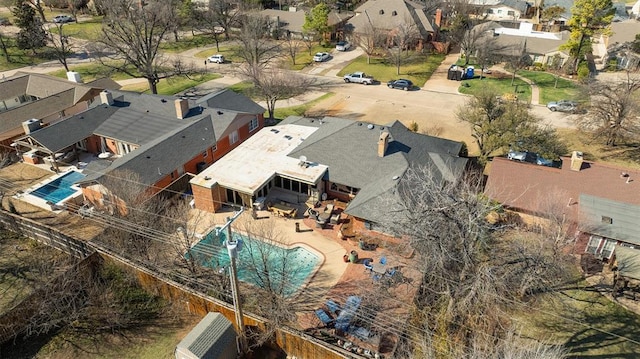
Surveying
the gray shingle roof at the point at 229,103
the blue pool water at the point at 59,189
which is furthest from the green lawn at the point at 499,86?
the blue pool water at the point at 59,189

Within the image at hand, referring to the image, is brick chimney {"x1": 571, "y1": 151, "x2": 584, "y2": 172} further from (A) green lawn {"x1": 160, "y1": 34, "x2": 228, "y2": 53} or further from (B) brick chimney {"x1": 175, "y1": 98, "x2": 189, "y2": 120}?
(A) green lawn {"x1": 160, "y1": 34, "x2": 228, "y2": 53}

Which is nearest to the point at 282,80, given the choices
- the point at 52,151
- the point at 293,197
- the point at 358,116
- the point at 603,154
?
the point at 358,116

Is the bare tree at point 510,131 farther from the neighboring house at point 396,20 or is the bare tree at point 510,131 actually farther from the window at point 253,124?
the neighboring house at point 396,20

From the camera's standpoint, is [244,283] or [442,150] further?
[442,150]

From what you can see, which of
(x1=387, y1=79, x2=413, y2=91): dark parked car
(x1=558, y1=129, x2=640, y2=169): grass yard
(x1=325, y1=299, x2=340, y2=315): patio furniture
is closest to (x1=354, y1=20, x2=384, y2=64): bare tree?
(x1=387, y1=79, x2=413, y2=91): dark parked car

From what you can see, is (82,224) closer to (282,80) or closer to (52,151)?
(52,151)

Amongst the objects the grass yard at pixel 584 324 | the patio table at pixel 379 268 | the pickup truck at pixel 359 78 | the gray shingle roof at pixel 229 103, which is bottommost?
the grass yard at pixel 584 324
